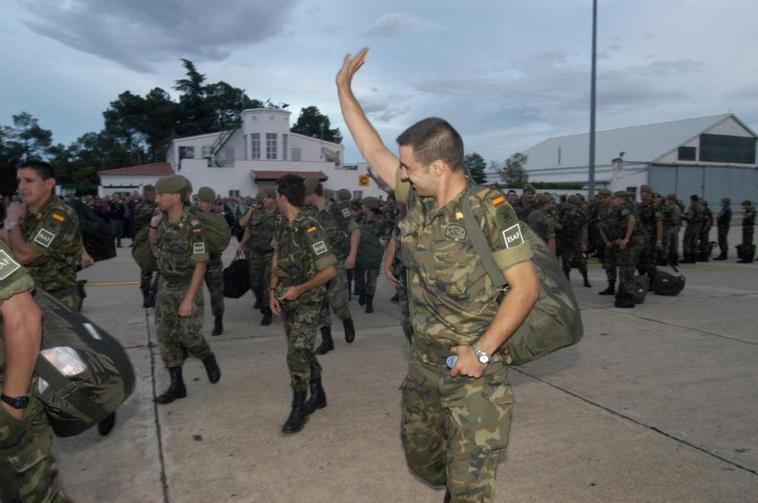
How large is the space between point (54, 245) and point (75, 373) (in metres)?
2.39

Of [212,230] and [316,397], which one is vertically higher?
[212,230]

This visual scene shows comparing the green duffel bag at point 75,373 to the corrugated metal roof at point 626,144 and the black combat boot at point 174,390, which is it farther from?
the corrugated metal roof at point 626,144

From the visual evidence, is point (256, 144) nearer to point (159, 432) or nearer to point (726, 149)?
point (726, 149)

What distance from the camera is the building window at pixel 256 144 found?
4784 cm

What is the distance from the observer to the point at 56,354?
2.09 meters

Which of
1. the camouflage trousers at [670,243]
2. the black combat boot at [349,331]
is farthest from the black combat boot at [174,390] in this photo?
the camouflage trousers at [670,243]

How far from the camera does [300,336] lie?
4.18 metres

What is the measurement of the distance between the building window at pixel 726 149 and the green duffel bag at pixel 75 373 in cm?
6052

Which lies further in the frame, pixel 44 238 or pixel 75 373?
pixel 44 238

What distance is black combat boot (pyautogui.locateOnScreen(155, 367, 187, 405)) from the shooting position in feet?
15.6

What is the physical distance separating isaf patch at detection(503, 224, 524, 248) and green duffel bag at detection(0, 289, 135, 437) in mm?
1555

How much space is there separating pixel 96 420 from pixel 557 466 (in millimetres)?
2706

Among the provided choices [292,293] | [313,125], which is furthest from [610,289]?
[313,125]

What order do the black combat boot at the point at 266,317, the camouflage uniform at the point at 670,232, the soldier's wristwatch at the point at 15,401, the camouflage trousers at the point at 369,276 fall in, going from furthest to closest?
the camouflage uniform at the point at 670,232 → the camouflage trousers at the point at 369,276 → the black combat boot at the point at 266,317 → the soldier's wristwatch at the point at 15,401
